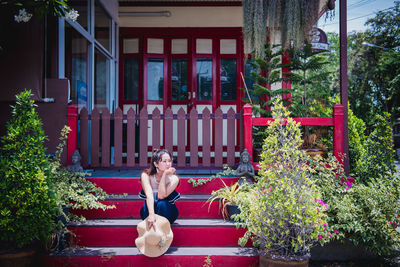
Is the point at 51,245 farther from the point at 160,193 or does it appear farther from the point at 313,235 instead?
the point at 313,235

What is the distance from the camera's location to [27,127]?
3367 mm

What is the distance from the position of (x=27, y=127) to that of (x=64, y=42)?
2093 millimetres

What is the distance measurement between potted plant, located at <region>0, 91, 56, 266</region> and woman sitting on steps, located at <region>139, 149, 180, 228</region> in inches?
37.2

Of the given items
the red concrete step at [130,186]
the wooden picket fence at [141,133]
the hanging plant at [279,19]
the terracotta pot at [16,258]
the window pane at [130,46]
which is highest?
the window pane at [130,46]

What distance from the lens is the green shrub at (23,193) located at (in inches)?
122

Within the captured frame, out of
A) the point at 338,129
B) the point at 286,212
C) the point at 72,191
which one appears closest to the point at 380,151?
the point at 338,129

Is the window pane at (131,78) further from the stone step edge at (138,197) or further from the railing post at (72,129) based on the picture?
the stone step edge at (138,197)

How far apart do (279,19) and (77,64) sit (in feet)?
11.9

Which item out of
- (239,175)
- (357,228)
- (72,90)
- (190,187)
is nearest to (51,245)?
(190,187)

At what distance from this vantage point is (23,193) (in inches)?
122

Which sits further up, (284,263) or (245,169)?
(245,169)

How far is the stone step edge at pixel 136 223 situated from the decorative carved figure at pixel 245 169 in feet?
2.55

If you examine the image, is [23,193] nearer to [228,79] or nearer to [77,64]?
[77,64]

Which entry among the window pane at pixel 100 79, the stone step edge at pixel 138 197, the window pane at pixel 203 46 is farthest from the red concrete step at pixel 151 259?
the window pane at pixel 203 46
